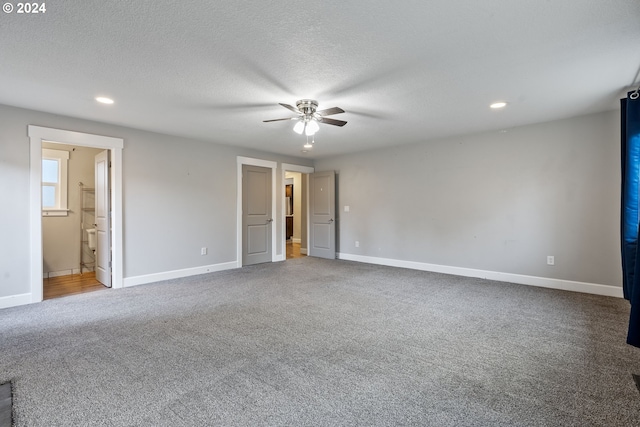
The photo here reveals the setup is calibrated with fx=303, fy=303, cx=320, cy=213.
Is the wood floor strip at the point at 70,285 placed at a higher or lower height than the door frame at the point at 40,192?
lower

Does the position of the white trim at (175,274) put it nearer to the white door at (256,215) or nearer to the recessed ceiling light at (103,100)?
the white door at (256,215)

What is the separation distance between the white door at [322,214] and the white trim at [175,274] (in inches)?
88.7

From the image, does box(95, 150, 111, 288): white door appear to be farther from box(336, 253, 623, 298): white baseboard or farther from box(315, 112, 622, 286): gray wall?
box(336, 253, 623, 298): white baseboard

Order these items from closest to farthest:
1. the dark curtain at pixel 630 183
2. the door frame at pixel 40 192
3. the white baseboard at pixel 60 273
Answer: the dark curtain at pixel 630 183 → the door frame at pixel 40 192 → the white baseboard at pixel 60 273

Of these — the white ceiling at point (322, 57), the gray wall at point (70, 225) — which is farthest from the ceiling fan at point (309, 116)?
the gray wall at point (70, 225)

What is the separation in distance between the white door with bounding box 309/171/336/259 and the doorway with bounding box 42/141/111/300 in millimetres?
4413

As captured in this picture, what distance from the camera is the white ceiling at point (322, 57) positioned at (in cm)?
201

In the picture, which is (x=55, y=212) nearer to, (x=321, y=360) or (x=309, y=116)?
(x=309, y=116)

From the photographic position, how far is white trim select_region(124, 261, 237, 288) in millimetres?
4777

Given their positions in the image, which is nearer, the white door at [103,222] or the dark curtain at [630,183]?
the dark curtain at [630,183]

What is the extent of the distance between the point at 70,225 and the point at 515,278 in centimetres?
792

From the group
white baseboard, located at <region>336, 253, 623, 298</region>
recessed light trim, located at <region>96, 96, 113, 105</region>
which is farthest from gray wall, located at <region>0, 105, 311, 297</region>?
white baseboard, located at <region>336, 253, 623, 298</region>

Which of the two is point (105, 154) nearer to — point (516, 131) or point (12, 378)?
point (12, 378)

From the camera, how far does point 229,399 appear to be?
1.89 metres
